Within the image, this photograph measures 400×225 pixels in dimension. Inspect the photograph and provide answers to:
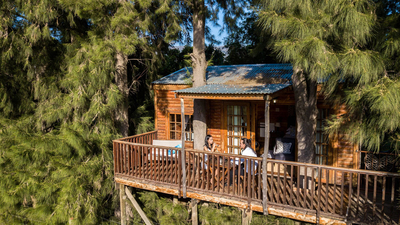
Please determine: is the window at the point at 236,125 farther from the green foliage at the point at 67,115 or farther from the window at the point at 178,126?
the green foliage at the point at 67,115

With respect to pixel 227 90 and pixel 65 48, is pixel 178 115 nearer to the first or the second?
pixel 227 90

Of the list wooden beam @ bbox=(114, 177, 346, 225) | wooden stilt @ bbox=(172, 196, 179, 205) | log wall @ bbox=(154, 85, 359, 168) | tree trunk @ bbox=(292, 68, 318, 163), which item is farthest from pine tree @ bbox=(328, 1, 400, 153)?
wooden stilt @ bbox=(172, 196, 179, 205)

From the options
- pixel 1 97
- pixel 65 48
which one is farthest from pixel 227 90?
pixel 1 97

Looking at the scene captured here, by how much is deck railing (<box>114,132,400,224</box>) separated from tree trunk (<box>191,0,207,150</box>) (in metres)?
1.80

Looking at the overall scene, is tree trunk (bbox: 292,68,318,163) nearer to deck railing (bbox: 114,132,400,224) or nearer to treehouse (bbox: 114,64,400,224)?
treehouse (bbox: 114,64,400,224)

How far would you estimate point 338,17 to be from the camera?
178 inches

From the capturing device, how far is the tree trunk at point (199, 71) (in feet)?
28.3

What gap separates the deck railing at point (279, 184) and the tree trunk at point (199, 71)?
5.89ft

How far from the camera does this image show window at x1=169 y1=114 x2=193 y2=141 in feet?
33.1

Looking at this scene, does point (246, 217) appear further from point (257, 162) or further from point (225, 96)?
point (225, 96)

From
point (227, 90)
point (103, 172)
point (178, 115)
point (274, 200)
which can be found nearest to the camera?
point (274, 200)

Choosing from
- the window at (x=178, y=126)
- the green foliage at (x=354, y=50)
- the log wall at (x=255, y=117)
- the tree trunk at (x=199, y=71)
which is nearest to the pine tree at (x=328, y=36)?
the green foliage at (x=354, y=50)

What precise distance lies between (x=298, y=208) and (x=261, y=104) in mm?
4175

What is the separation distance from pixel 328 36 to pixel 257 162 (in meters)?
3.03
